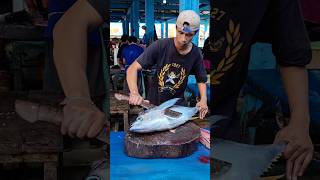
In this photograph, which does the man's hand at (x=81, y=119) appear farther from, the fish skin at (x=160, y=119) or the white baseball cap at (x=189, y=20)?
the white baseball cap at (x=189, y=20)

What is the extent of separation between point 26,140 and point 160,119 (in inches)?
20.1

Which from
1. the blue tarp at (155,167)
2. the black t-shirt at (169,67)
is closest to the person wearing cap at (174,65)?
the black t-shirt at (169,67)

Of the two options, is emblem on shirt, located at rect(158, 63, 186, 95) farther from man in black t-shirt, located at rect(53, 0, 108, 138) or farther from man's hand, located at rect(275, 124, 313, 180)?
man's hand, located at rect(275, 124, 313, 180)

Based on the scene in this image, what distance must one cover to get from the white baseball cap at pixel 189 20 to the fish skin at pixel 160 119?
0.95 feet

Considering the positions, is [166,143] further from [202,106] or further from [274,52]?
[274,52]

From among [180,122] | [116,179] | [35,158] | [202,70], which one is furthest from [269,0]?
[35,158]

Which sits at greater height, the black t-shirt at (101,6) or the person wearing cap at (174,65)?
the black t-shirt at (101,6)

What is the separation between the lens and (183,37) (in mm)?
1514

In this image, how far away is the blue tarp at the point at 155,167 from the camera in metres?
1.54

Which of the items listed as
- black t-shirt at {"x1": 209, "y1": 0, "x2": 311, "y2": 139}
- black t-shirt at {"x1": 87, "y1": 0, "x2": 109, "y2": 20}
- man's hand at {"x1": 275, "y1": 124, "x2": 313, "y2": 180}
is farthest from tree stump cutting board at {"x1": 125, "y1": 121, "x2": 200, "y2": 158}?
black t-shirt at {"x1": 87, "y1": 0, "x2": 109, "y2": 20}

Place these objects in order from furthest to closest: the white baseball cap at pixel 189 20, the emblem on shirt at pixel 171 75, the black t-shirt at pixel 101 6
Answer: the emblem on shirt at pixel 171 75 → the white baseball cap at pixel 189 20 → the black t-shirt at pixel 101 6

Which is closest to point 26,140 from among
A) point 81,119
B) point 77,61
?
point 81,119

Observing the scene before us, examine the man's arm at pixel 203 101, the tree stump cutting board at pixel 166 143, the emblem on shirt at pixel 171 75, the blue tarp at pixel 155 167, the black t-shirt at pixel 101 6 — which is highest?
the black t-shirt at pixel 101 6

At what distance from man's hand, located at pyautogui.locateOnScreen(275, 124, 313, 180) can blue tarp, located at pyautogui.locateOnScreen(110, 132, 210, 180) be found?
34 cm
